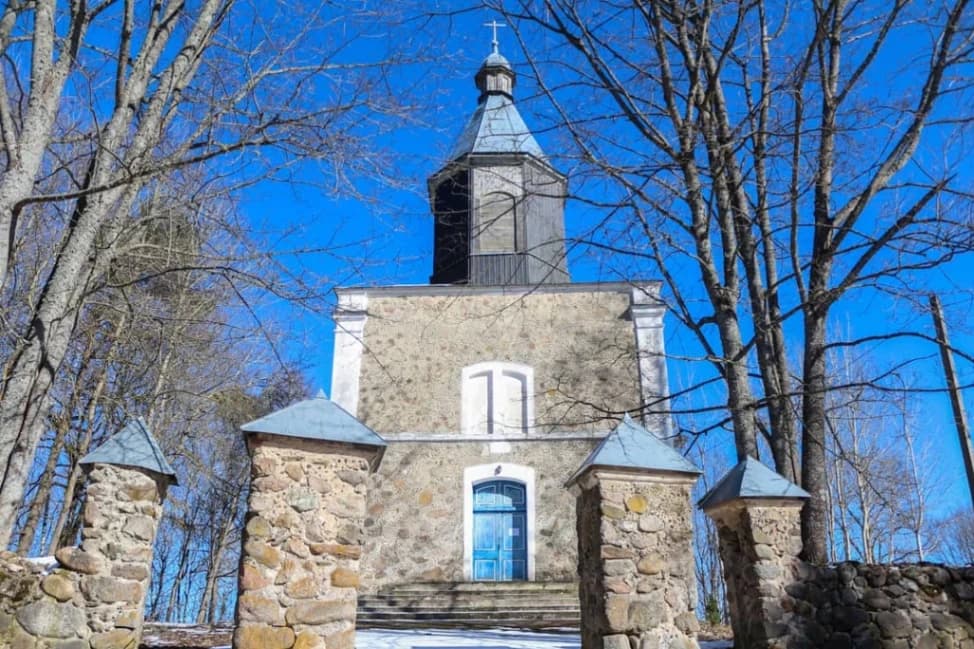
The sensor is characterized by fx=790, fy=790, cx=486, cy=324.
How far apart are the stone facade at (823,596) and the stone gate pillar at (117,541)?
405 centimetres

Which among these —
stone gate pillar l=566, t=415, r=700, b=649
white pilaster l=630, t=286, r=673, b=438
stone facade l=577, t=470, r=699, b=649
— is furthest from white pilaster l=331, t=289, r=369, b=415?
stone facade l=577, t=470, r=699, b=649

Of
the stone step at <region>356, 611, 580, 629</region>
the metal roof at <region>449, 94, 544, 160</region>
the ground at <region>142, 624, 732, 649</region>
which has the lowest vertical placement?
the ground at <region>142, 624, 732, 649</region>

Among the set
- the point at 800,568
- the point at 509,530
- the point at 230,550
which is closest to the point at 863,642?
the point at 800,568

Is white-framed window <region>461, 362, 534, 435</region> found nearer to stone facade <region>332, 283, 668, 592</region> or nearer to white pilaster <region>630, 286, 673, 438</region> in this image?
stone facade <region>332, 283, 668, 592</region>

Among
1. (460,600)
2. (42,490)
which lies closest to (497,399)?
(460,600)

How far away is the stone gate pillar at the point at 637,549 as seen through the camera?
515 cm

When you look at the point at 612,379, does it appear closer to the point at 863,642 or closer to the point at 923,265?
the point at 923,265

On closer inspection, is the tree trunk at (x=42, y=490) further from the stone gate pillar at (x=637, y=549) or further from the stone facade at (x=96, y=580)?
the stone gate pillar at (x=637, y=549)

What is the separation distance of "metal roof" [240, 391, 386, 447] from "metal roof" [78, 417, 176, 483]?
710 mm

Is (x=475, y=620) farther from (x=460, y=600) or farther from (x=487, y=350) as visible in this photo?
Result: (x=487, y=350)

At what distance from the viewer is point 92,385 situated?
44.0 feet

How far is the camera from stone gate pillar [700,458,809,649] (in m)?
5.41

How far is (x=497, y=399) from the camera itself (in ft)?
46.1

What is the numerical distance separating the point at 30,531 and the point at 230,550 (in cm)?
868
